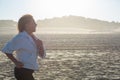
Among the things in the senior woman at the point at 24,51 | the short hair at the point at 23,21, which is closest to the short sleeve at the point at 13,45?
the senior woman at the point at 24,51

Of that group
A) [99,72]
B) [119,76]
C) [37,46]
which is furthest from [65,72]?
[37,46]

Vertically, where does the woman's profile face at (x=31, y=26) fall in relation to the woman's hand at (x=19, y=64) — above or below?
above

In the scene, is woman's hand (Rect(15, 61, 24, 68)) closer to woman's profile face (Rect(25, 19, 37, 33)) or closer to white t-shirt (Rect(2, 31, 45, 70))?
white t-shirt (Rect(2, 31, 45, 70))

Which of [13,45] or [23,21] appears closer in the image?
[13,45]

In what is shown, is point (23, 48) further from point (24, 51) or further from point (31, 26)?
point (31, 26)

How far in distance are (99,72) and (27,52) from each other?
9.72 metres

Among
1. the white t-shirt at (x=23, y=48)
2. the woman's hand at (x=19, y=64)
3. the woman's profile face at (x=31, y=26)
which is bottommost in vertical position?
the woman's hand at (x=19, y=64)

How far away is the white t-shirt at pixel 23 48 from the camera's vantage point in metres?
5.34

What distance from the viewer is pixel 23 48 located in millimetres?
5344

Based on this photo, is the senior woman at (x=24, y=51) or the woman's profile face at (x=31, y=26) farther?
the woman's profile face at (x=31, y=26)

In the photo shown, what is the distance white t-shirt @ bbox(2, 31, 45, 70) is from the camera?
5340 millimetres

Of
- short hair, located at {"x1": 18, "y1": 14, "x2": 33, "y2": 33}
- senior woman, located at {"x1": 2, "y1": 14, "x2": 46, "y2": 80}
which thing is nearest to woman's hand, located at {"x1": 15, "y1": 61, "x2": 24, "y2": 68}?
senior woman, located at {"x1": 2, "y1": 14, "x2": 46, "y2": 80}

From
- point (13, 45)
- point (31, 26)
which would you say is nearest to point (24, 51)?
point (13, 45)

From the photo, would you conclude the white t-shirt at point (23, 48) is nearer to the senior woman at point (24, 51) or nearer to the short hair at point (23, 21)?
the senior woman at point (24, 51)
